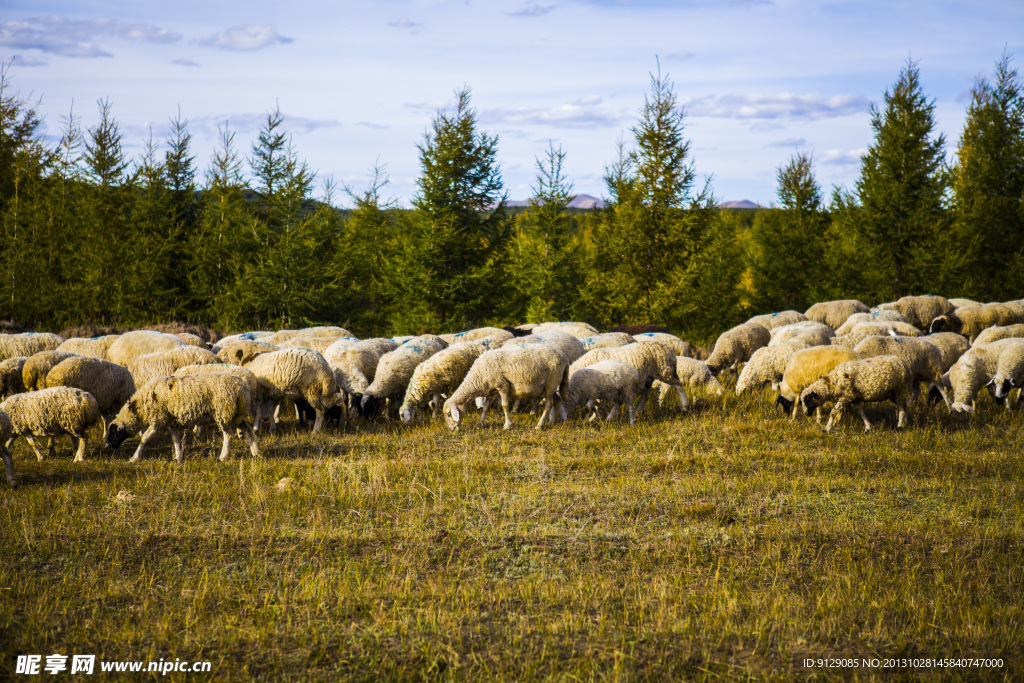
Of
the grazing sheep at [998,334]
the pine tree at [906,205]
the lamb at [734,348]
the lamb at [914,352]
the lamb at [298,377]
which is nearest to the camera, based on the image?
the lamb at [298,377]

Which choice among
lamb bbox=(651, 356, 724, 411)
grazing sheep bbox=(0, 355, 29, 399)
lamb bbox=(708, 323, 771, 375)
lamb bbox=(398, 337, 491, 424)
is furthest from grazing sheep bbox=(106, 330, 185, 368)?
lamb bbox=(708, 323, 771, 375)

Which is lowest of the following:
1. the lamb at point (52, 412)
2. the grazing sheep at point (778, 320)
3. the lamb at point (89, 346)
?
the lamb at point (52, 412)

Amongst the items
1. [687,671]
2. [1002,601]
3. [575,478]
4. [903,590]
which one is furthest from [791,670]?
[575,478]

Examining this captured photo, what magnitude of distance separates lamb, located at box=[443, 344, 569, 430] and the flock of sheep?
23mm

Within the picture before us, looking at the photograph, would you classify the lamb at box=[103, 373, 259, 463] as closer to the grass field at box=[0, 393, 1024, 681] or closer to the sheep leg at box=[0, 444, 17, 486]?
the grass field at box=[0, 393, 1024, 681]

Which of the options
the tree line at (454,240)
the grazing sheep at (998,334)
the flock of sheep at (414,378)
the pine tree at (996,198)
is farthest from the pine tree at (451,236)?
the pine tree at (996,198)

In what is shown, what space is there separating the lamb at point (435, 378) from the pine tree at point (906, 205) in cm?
2520

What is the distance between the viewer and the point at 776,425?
12.1 metres

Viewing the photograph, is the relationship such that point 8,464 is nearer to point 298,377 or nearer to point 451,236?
point 298,377

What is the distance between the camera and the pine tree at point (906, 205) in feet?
104

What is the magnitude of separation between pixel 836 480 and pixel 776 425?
330cm

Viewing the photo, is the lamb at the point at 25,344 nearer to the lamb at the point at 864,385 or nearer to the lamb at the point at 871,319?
the lamb at the point at 864,385

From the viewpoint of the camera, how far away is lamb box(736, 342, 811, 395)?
575 inches

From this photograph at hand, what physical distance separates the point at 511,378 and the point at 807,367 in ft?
16.6
